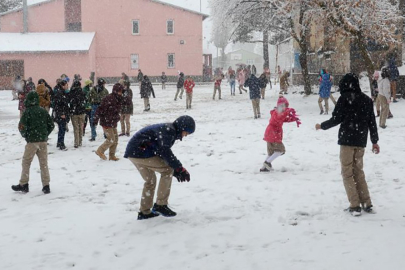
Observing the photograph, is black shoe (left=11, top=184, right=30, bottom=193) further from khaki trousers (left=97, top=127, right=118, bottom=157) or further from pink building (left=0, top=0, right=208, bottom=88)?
pink building (left=0, top=0, right=208, bottom=88)

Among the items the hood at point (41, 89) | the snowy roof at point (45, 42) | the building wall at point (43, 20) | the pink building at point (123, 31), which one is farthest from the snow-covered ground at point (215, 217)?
the building wall at point (43, 20)

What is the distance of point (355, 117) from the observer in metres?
6.08

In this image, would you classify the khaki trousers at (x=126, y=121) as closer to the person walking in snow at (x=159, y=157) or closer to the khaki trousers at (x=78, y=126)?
the khaki trousers at (x=78, y=126)

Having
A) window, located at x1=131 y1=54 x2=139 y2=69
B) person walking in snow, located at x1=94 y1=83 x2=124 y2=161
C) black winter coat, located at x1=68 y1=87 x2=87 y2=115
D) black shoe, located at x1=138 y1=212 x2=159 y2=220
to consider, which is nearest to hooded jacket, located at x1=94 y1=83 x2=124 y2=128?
person walking in snow, located at x1=94 y1=83 x2=124 y2=161

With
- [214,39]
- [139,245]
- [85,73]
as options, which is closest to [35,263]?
[139,245]

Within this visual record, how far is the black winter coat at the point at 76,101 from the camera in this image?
11719mm

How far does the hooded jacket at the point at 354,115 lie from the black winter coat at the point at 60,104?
7.81m

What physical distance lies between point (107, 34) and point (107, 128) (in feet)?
123

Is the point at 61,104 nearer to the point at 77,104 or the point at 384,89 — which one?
the point at 77,104

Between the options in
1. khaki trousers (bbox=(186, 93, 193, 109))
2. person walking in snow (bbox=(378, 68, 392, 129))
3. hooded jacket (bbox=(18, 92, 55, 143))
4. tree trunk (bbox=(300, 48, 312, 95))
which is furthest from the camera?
tree trunk (bbox=(300, 48, 312, 95))

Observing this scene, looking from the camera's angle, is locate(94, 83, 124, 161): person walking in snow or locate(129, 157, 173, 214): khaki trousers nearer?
locate(129, 157, 173, 214): khaki trousers

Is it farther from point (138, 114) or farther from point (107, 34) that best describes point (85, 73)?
point (138, 114)

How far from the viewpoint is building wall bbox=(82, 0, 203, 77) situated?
150ft

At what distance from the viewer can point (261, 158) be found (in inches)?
409
